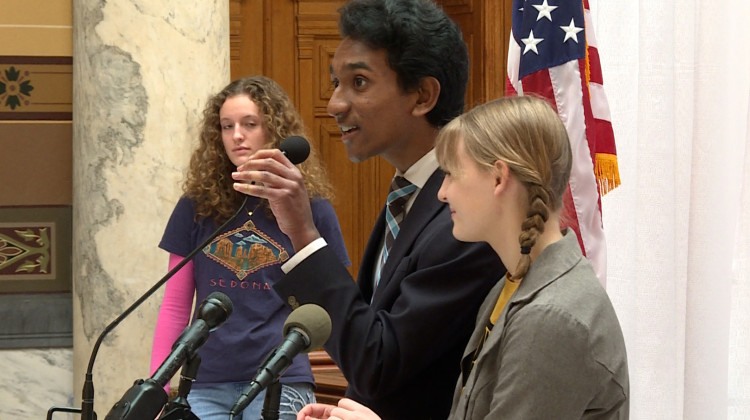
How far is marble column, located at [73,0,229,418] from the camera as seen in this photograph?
4129 millimetres

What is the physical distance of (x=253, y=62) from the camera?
6086 mm

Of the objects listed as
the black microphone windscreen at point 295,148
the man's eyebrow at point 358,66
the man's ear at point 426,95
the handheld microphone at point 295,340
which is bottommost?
the handheld microphone at point 295,340

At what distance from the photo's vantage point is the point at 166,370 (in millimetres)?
1556

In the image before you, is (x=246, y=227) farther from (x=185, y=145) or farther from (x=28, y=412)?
(x=28, y=412)

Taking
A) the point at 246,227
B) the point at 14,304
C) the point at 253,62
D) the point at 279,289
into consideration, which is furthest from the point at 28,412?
the point at 279,289

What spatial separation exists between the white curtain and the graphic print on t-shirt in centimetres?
104

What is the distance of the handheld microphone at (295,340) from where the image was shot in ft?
4.78

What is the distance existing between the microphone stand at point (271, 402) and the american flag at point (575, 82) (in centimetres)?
172

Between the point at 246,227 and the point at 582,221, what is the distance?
0.97 m

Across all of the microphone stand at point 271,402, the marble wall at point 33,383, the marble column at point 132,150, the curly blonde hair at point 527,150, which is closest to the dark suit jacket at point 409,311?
the curly blonde hair at point 527,150

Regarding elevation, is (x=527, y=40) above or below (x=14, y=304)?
above

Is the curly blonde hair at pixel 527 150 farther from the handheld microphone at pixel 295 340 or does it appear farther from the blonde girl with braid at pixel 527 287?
the handheld microphone at pixel 295 340

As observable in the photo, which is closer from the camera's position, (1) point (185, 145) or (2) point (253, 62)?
(1) point (185, 145)

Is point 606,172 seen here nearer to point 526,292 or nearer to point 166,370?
point 526,292
